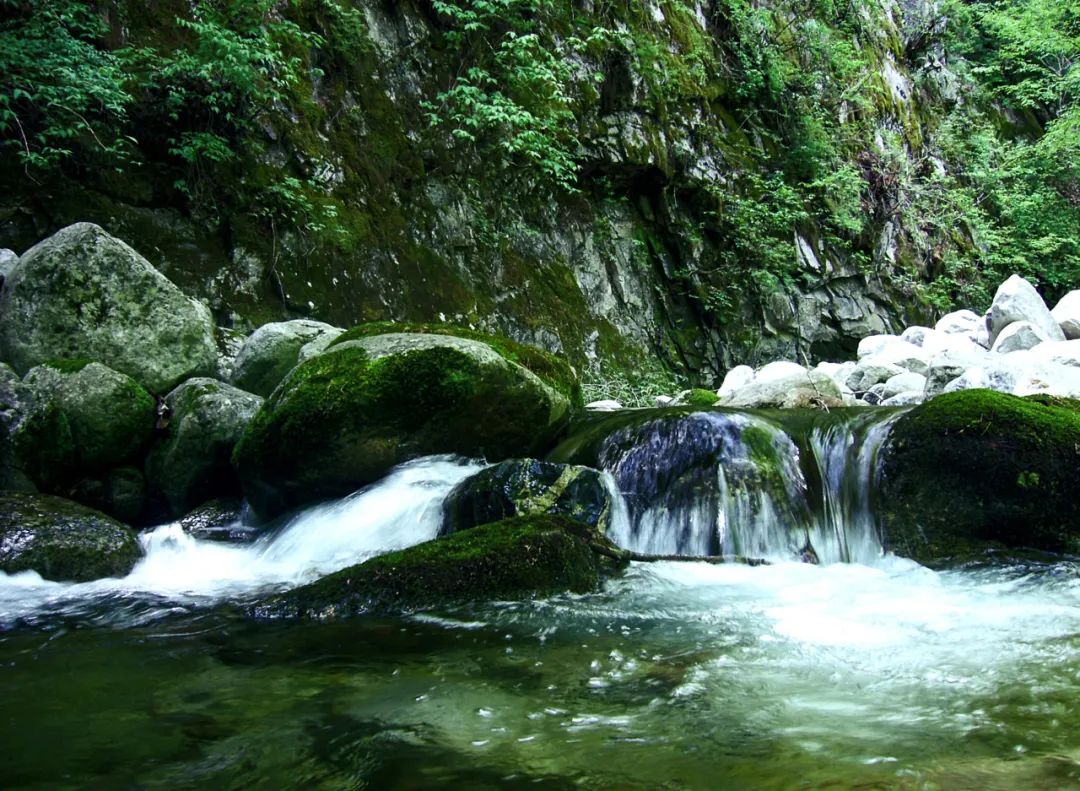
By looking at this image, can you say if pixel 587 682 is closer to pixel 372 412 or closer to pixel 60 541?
pixel 372 412

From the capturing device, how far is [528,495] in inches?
184

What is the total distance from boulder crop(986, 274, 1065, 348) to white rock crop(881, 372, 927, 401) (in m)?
2.54

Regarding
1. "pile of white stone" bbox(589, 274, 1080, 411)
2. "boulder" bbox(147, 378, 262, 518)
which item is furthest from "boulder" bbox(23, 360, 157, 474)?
"pile of white stone" bbox(589, 274, 1080, 411)

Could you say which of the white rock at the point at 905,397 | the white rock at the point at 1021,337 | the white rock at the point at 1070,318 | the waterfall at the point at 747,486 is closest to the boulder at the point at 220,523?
the waterfall at the point at 747,486

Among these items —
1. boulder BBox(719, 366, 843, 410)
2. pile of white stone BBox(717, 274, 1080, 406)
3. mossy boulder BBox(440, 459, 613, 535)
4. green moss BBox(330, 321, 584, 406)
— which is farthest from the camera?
boulder BBox(719, 366, 843, 410)

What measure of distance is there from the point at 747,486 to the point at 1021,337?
6.99 meters

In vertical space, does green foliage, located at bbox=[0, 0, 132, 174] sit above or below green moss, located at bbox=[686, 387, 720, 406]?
above

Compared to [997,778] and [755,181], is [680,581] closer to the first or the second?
[997,778]

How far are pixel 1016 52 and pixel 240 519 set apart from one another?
25.7 m

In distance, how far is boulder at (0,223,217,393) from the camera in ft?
20.3

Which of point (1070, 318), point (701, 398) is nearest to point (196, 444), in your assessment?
point (701, 398)

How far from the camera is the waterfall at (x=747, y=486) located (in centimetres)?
502

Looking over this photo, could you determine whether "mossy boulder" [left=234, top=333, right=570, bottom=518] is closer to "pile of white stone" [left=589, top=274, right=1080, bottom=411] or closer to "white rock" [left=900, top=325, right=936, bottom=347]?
"pile of white stone" [left=589, top=274, right=1080, bottom=411]

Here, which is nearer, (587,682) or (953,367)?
(587,682)
